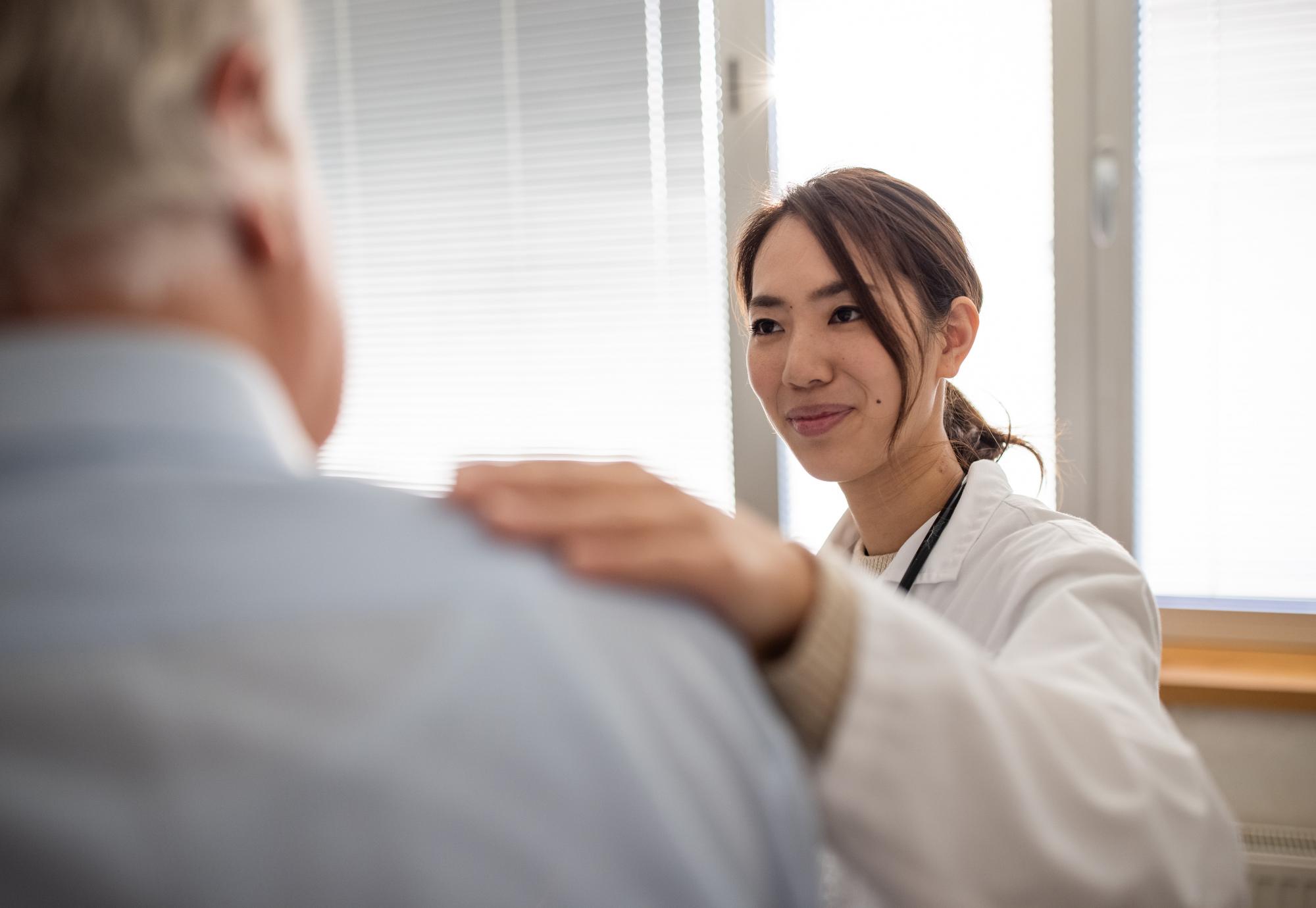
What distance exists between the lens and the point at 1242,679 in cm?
203

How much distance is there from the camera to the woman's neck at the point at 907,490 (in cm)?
165

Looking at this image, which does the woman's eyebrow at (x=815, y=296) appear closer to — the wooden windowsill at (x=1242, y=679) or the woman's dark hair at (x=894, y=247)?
the woman's dark hair at (x=894, y=247)

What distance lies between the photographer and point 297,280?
48 cm

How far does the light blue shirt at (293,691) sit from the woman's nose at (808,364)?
124cm

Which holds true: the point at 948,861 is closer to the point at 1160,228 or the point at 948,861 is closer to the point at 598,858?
the point at 598,858

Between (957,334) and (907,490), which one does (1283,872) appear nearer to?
(907,490)

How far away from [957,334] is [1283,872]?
126 cm

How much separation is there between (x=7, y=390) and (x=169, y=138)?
5.0 inches

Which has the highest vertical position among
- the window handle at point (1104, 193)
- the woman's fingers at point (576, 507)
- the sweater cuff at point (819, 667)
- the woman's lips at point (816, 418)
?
the window handle at point (1104, 193)

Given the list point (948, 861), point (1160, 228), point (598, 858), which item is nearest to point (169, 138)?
point (598, 858)

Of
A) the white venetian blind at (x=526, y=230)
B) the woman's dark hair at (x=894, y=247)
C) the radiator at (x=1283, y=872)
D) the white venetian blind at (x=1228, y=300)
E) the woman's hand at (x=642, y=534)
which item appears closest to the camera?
the woman's hand at (x=642, y=534)

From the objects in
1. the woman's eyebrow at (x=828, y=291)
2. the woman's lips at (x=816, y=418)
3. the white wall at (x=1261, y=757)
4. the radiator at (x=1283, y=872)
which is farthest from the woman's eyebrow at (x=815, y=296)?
the radiator at (x=1283, y=872)

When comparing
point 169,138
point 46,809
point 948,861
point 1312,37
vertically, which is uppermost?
point 1312,37

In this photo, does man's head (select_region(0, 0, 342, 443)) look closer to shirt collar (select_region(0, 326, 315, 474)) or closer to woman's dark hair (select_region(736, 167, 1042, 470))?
shirt collar (select_region(0, 326, 315, 474))
